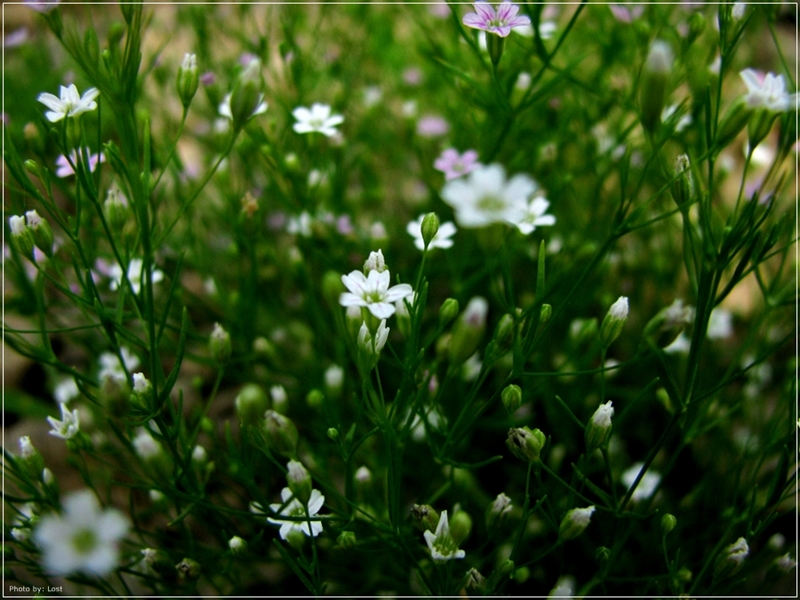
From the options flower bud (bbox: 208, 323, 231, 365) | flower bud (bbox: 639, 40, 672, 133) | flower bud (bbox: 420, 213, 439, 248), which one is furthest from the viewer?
flower bud (bbox: 208, 323, 231, 365)

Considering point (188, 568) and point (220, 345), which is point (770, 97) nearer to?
point (220, 345)

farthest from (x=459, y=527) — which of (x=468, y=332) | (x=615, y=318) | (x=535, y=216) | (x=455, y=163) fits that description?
(x=455, y=163)

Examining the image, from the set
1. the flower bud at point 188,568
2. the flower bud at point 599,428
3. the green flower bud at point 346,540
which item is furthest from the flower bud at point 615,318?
the flower bud at point 188,568

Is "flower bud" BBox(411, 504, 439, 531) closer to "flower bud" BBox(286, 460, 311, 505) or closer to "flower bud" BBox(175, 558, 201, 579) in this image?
"flower bud" BBox(286, 460, 311, 505)

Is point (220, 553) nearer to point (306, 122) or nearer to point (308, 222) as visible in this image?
point (308, 222)

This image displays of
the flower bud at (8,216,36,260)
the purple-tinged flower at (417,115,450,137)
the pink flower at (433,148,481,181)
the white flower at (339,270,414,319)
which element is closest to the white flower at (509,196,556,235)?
the pink flower at (433,148,481,181)

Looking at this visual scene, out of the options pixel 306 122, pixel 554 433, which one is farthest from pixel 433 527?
pixel 306 122

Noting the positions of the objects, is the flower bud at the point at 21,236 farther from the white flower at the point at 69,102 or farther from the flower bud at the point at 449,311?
the flower bud at the point at 449,311

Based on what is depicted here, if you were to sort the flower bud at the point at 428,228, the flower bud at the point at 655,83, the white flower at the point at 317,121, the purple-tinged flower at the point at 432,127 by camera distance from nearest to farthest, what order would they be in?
1. the flower bud at the point at 655,83
2. the flower bud at the point at 428,228
3. the white flower at the point at 317,121
4. the purple-tinged flower at the point at 432,127
